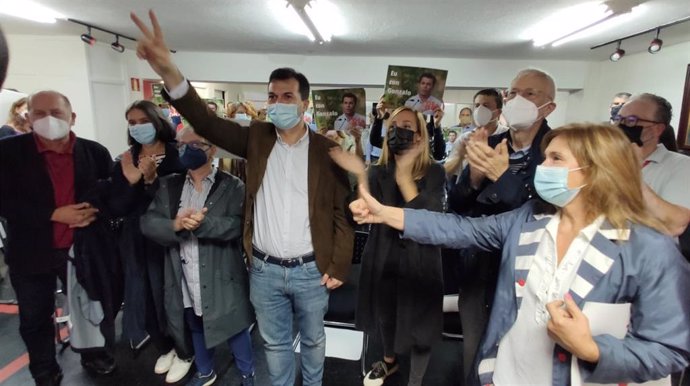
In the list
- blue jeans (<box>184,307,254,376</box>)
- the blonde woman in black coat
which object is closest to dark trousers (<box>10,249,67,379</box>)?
blue jeans (<box>184,307,254,376</box>)

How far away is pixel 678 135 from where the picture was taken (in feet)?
16.7

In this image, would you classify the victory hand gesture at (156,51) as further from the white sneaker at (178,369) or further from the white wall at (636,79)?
the white wall at (636,79)

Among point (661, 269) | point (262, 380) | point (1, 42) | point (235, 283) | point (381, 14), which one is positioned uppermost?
point (381, 14)

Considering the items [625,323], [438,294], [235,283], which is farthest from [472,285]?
[235,283]

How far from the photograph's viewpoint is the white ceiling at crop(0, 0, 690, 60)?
12.6 ft

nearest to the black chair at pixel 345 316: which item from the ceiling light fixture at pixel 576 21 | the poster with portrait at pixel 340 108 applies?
the poster with portrait at pixel 340 108

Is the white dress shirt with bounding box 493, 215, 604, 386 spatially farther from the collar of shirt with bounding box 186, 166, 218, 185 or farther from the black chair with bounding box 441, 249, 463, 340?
the collar of shirt with bounding box 186, 166, 218, 185

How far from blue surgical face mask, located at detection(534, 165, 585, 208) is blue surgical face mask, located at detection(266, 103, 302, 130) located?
112cm

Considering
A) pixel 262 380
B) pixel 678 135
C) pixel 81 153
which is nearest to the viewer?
pixel 81 153

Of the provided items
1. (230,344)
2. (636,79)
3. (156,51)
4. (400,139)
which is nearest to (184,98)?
(156,51)

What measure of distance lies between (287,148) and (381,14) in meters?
3.32

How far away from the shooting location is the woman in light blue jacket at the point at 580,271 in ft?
3.23

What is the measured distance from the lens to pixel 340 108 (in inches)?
117

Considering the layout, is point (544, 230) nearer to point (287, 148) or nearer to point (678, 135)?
point (287, 148)
